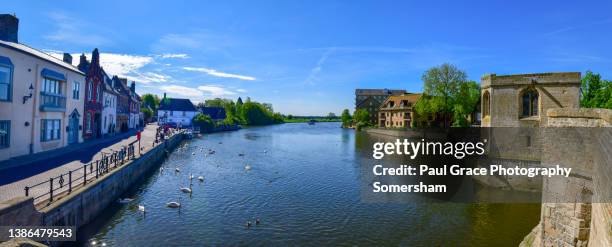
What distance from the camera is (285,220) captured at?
51.9ft

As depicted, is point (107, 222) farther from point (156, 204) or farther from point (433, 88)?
point (433, 88)

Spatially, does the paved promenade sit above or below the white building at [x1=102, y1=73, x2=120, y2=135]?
below

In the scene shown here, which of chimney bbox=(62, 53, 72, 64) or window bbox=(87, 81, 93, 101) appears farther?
chimney bbox=(62, 53, 72, 64)

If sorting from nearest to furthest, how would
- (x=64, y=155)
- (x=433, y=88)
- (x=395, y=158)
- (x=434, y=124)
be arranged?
(x=64, y=155), (x=395, y=158), (x=433, y=88), (x=434, y=124)

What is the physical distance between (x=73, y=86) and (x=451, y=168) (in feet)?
110

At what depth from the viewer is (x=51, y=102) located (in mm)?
22656

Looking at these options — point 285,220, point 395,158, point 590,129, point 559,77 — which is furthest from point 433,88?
point 590,129

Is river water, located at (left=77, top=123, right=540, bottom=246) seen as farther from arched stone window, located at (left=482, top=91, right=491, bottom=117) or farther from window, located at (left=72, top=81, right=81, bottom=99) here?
window, located at (left=72, top=81, right=81, bottom=99)

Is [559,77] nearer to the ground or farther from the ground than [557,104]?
farther from the ground

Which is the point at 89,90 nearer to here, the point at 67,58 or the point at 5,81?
the point at 67,58

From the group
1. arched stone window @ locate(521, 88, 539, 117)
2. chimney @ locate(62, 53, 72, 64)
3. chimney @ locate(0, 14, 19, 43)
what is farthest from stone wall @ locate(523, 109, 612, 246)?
chimney @ locate(62, 53, 72, 64)

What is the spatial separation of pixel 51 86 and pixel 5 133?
5.92 meters

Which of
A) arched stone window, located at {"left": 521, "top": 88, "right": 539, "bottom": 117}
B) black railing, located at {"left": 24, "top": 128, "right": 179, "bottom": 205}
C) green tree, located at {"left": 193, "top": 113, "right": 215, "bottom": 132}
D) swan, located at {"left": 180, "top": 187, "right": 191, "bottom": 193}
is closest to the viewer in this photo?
black railing, located at {"left": 24, "top": 128, "right": 179, "bottom": 205}

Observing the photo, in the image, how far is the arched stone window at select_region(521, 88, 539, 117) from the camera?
20188 millimetres
